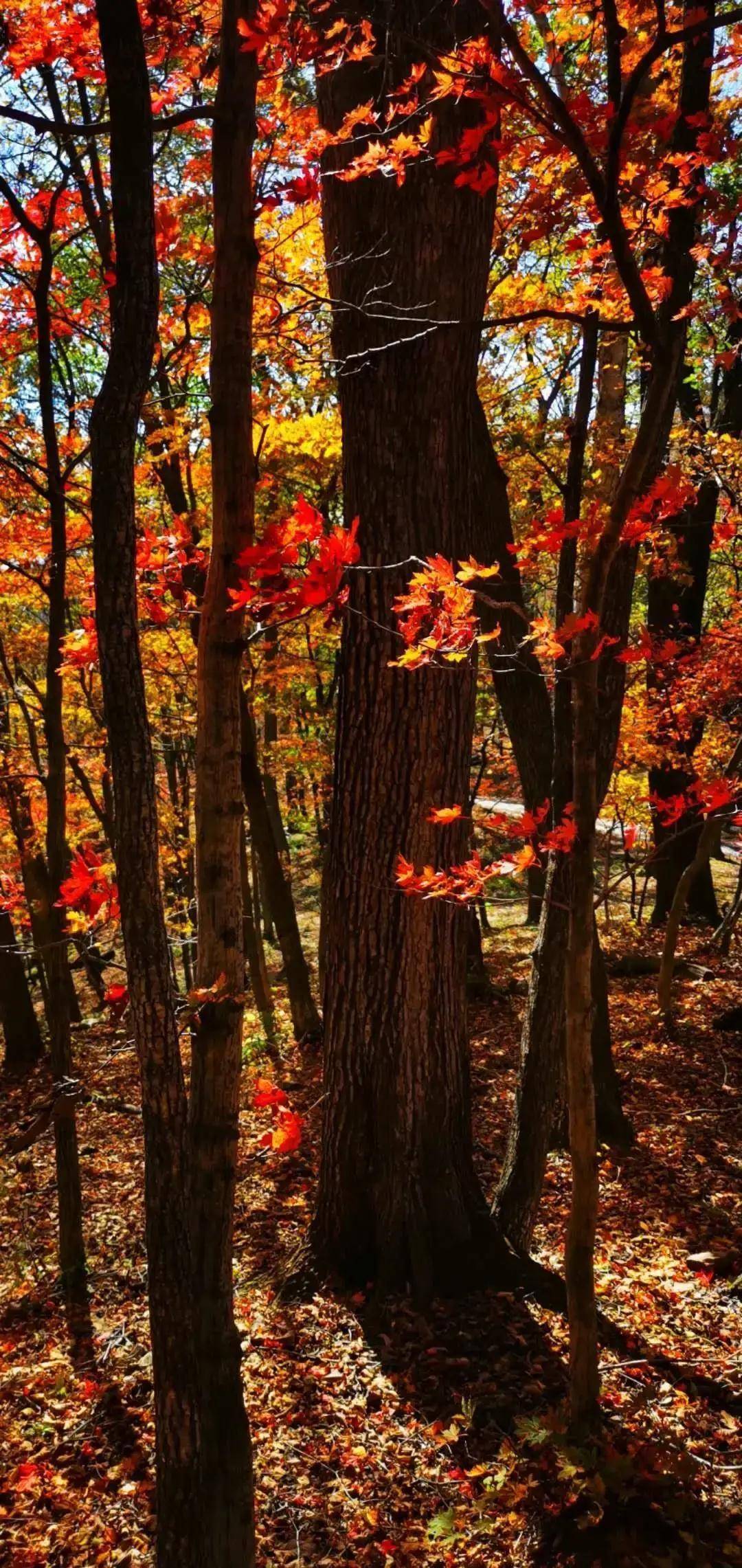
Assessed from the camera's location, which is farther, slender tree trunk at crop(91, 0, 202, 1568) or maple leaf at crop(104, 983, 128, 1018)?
maple leaf at crop(104, 983, 128, 1018)

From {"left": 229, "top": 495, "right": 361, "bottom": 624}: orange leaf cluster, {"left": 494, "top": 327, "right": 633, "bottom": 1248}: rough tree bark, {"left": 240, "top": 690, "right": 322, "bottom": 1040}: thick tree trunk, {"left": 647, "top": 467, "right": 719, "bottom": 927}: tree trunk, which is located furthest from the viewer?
{"left": 647, "top": 467, "right": 719, "bottom": 927}: tree trunk

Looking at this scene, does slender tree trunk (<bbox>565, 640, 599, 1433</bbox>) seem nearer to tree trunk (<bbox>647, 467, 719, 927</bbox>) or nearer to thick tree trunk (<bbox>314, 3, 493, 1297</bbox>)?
thick tree trunk (<bbox>314, 3, 493, 1297</bbox>)

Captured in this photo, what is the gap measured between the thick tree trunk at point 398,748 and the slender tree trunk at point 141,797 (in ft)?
4.96

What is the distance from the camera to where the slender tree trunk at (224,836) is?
110 inches

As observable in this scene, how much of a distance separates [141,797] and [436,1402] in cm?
302

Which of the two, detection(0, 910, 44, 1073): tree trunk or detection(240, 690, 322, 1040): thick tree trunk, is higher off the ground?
detection(240, 690, 322, 1040): thick tree trunk

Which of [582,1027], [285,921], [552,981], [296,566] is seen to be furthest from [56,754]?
[285,921]

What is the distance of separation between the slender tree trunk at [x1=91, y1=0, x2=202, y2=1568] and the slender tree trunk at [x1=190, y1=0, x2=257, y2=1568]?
20 centimetres

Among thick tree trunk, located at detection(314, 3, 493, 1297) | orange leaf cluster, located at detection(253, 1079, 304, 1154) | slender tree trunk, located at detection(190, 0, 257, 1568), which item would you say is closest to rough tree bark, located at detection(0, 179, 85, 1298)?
orange leaf cluster, located at detection(253, 1079, 304, 1154)

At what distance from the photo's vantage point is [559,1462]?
3.18 metres

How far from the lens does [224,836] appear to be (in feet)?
10.0

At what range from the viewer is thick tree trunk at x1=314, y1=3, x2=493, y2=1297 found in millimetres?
3895

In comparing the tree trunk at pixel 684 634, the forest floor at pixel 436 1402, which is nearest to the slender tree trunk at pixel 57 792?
the forest floor at pixel 436 1402

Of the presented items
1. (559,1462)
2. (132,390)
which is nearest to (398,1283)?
(559,1462)
